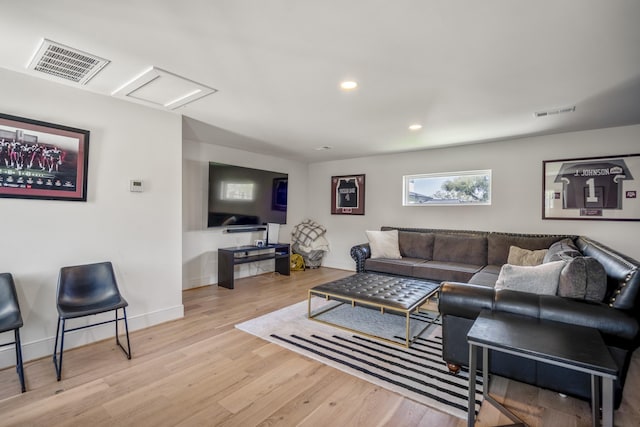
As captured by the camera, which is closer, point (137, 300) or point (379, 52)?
point (379, 52)

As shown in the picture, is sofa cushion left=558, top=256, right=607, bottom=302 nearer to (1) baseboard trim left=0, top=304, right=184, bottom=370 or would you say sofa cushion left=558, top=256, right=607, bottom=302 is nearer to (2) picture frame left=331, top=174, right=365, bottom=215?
(1) baseboard trim left=0, top=304, right=184, bottom=370

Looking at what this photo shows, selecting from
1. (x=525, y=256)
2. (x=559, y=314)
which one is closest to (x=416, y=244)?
(x=525, y=256)

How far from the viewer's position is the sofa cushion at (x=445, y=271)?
407 cm

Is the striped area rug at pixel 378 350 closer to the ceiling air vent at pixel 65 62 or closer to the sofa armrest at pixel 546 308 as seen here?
the sofa armrest at pixel 546 308

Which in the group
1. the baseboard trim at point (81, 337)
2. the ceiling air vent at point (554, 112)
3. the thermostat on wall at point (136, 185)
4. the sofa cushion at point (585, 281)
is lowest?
the baseboard trim at point (81, 337)

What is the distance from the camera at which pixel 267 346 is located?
2.74 m

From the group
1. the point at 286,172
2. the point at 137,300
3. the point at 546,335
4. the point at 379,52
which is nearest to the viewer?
the point at 546,335

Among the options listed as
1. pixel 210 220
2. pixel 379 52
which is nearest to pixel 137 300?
pixel 210 220

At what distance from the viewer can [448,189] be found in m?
5.16


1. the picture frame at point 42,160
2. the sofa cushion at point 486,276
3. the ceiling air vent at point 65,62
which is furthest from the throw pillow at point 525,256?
the picture frame at point 42,160

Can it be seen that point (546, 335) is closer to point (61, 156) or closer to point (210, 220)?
point (61, 156)

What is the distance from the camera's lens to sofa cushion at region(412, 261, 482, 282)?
4.07 meters

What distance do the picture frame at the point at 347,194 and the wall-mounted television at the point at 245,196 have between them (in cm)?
105

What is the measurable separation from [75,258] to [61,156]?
2.88 feet
